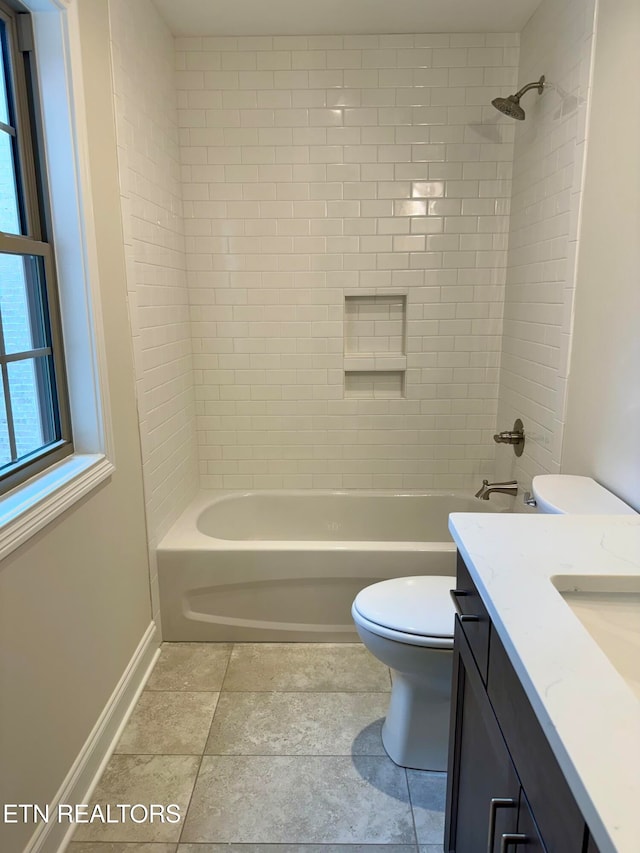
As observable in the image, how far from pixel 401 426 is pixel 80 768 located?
2.01 m

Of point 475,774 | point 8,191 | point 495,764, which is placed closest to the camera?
point 495,764

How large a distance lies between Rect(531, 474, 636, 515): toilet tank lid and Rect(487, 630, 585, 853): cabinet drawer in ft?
2.41

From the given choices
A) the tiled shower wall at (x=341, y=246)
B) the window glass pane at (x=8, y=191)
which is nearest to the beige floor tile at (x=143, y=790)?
the tiled shower wall at (x=341, y=246)

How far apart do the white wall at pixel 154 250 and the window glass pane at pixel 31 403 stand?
1.45 ft

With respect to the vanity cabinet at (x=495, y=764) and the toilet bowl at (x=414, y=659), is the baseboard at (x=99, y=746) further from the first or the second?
the vanity cabinet at (x=495, y=764)

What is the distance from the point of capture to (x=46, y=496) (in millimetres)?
1432

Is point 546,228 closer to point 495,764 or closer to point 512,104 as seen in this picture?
point 512,104

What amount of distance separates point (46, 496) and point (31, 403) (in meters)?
0.35

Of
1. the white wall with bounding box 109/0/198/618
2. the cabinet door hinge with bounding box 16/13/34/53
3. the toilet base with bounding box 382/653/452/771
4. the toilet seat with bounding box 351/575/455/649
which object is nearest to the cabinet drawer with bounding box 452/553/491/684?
the toilet seat with bounding box 351/575/455/649

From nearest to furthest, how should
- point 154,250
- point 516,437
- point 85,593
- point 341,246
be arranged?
1. point 85,593
2. point 154,250
3. point 516,437
4. point 341,246

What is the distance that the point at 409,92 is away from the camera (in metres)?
2.64

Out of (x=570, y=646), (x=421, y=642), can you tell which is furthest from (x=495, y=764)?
(x=421, y=642)

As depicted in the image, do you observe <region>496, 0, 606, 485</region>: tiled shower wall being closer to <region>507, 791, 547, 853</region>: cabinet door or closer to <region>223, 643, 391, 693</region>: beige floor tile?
<region>223, 643, 391, 693</region>: beige floor tile

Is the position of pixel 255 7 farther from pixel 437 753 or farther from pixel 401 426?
pixel 437 753
